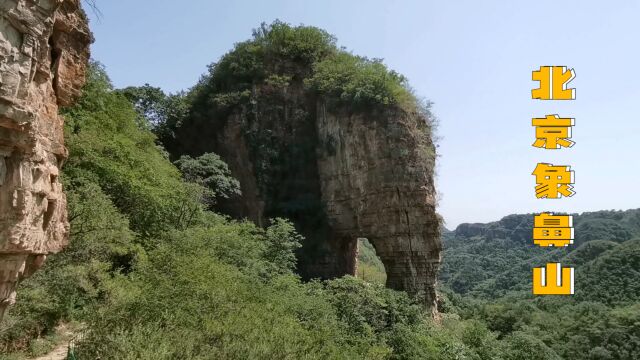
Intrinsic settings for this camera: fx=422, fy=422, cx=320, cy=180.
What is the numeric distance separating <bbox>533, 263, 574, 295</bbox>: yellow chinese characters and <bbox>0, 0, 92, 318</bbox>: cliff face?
11.6 m

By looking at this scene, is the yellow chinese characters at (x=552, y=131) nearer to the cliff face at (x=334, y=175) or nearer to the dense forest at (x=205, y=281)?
the dense forest at (x=205, y=281)

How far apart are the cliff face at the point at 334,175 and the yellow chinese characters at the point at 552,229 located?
10.0 metres

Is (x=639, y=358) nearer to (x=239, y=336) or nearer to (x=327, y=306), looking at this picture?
(x=327, y=306)

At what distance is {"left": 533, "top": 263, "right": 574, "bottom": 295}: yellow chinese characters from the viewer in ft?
38.6

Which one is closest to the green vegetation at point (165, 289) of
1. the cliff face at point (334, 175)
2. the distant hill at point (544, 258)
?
the cliff face at point (334, 175)

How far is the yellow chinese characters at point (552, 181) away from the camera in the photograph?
12.4 metres

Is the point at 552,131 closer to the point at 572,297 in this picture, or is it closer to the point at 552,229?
the point at 552,229

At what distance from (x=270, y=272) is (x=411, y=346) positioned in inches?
252

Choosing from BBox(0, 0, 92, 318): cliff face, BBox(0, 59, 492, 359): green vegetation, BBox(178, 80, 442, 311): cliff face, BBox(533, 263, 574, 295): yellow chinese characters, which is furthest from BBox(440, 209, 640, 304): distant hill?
BBox(0, 0, 92, 318): cliff face

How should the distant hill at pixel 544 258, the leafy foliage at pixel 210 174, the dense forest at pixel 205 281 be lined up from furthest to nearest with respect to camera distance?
1. the distant hill at pixel 544 258
2. the leafy foliage at pixel 210 174
3. the dense forest at pixel 205 281

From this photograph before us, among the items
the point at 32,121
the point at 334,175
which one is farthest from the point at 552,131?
the point at 334,175

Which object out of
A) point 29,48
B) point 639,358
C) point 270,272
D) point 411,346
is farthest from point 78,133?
point 639,358

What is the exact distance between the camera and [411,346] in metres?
17.0

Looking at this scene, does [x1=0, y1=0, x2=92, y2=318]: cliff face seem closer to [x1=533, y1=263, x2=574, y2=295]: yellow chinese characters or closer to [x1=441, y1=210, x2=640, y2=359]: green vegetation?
[x1=533, y1=263, x2=574, y2=295]: yellow chinese characters
